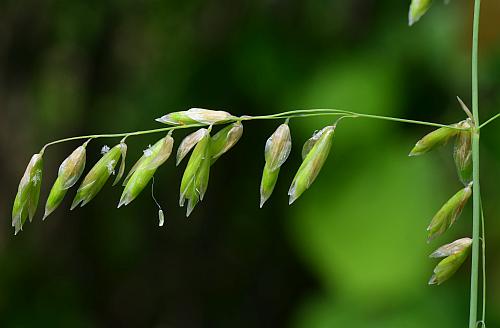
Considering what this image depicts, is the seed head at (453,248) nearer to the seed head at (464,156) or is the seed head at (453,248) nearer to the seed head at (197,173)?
the seed head at (464,156)

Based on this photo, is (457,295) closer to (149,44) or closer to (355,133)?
(355,133)

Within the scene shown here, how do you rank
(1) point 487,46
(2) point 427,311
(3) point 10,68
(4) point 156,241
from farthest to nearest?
(4) point 156,241 → (3) point 10,68 → (1) point 487,46 → (2) point 427,311

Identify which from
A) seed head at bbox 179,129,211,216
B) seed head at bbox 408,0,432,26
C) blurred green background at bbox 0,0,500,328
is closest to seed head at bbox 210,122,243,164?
seed head at bbox 179,129,211,216

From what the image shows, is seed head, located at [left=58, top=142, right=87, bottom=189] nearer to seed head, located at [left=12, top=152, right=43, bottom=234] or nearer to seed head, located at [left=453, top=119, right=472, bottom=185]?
seed head, located at [left=12, top=152, right=43, bottom=234]

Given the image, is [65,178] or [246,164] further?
[246,164]

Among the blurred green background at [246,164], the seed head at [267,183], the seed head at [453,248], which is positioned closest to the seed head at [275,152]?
the seed head at [267,183]

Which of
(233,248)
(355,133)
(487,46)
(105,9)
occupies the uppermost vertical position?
(105,9)

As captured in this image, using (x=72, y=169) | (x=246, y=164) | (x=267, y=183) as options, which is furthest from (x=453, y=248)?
(x=246, y=164)

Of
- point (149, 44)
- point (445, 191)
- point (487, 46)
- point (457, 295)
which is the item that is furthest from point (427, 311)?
point (149, 44)

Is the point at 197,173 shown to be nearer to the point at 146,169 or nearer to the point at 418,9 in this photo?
the point at 146,169
